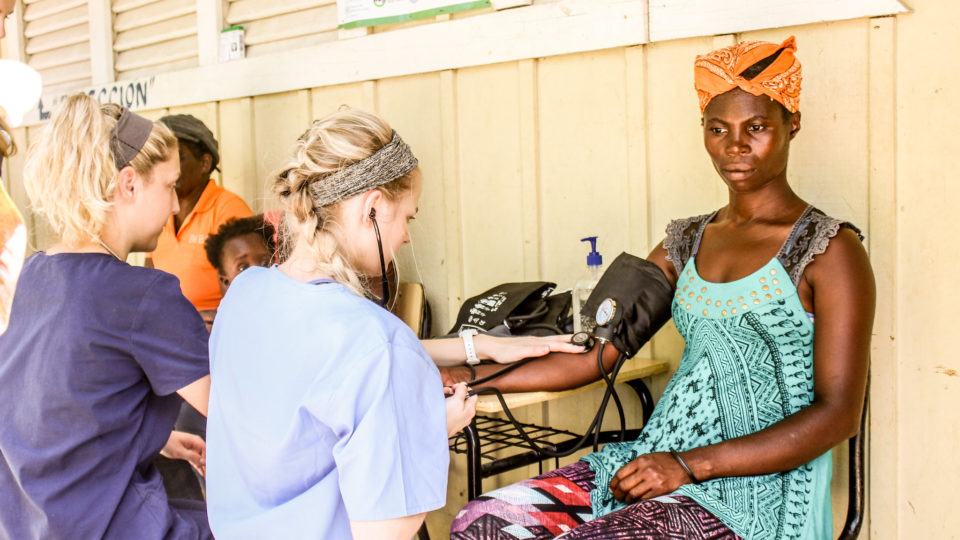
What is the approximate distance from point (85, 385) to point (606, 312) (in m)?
1.26

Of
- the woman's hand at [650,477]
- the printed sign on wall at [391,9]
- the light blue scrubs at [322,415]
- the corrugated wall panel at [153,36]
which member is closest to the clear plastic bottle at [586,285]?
the woman's hand at [650,477]

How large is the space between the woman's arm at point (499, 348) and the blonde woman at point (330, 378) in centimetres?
65

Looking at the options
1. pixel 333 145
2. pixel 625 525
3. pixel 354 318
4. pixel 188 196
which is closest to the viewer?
pixel 354 318

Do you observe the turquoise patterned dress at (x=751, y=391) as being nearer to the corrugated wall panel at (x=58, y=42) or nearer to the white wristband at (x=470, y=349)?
the white wristband at (x=470, y=349)

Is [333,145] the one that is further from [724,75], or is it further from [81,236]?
[724,75]

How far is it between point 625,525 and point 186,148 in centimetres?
261

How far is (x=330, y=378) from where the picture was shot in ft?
4.83

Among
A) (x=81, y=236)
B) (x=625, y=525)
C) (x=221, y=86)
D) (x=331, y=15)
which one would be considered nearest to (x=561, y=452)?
(x=625, y=525)

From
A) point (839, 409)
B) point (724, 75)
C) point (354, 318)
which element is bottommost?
point (839, 409)

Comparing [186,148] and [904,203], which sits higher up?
[186,148]

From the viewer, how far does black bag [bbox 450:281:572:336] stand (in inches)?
104

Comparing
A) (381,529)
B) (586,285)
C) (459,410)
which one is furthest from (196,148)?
(381,529)

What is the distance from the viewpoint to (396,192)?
1.73 m

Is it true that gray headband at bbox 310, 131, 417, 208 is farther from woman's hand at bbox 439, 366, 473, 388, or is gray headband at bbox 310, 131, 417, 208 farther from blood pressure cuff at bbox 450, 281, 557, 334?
blood pressure cuff at bbox 450, 281, 557, 334
